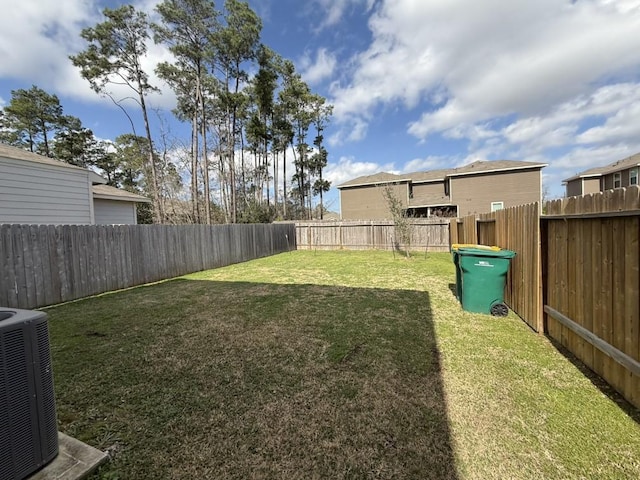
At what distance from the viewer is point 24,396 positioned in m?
1.42

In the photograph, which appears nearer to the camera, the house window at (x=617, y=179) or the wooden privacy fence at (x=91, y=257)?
the wooden privacy fence at (x=91, y=257)

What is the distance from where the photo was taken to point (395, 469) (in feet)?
5.43

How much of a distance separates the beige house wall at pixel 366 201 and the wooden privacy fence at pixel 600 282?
20.4 m

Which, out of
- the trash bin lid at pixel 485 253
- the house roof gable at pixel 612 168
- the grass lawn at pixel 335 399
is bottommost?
the grass lawn at pixel 335 399

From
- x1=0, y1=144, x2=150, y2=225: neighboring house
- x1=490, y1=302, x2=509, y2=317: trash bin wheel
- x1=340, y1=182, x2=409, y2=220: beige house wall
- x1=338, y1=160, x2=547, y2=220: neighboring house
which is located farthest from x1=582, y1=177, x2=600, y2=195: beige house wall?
x1=0, y1=144, x2=150, y2=225: neighboring house

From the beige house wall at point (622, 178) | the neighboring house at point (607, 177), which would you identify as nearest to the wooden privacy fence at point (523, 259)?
the neighboring house at point (607, 177)

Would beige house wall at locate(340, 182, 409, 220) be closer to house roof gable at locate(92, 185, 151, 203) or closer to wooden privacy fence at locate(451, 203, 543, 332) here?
house roof gable at locate(92, 185, 151, 203)

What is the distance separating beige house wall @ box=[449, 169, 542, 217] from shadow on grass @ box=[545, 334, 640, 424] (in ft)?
66.4

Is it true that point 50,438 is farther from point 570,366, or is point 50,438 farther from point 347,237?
point 347,237

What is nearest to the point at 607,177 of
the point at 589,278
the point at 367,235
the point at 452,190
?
the point at 452,190

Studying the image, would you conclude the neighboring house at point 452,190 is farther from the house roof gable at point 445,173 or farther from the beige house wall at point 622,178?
the beige house wall at point 622,178

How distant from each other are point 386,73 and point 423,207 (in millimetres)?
12095

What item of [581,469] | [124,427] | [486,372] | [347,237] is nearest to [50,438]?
[124,427]

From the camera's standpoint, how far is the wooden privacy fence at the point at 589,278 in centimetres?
211
